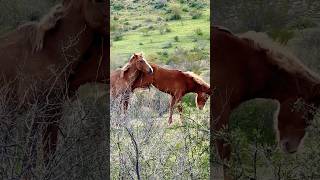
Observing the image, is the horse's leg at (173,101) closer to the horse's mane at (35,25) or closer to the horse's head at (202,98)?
the horse's head at (202,98)

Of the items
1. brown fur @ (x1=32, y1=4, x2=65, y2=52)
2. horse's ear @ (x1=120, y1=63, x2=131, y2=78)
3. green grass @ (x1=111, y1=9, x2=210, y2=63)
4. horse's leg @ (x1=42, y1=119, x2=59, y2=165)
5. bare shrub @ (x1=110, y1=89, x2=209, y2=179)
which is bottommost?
bare shrub @ (x1=110, y1=89, x2=209, y2=179)

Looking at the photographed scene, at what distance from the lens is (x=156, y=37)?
6602mm

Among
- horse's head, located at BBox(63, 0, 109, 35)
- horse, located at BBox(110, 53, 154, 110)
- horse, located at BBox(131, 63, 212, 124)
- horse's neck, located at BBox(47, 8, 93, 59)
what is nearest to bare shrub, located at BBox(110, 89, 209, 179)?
horse, located at BBox(110, 53, 154, 110)

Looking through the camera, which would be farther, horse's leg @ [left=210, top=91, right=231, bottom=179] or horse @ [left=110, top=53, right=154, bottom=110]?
horse @ [left=110, top=53, right=154, bottom=110]

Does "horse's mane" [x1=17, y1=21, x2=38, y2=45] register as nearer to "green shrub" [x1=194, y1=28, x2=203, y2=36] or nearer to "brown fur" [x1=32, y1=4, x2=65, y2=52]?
"brown fur" [x1=32, y1=4, x2=65, y2=52]

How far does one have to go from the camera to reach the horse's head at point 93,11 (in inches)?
214

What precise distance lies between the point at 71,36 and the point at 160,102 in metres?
1.29

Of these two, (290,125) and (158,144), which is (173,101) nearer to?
(158,144)

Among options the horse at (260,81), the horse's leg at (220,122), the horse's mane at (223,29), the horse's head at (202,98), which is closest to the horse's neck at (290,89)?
the horse at (260,81)

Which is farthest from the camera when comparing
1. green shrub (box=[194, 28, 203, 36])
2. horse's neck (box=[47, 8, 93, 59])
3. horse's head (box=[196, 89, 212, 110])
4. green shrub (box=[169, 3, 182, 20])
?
green shrub (box=[169, 3, 182, 20])

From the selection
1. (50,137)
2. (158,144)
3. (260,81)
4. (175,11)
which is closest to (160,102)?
(158,144)

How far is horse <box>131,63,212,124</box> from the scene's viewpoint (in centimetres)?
631

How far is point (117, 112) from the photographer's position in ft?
19.7

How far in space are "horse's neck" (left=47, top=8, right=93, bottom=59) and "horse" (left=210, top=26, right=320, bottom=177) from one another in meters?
1.10
